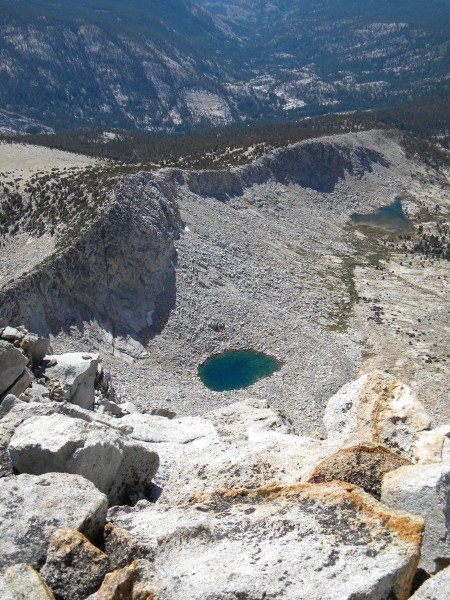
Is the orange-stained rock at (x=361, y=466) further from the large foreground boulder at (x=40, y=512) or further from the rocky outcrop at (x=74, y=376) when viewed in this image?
the rocky outcrop at (x=74, y=376)

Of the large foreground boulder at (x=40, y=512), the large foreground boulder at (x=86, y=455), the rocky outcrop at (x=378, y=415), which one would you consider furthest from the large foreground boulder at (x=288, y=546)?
the rocky outcrop at (x=378, y=415)

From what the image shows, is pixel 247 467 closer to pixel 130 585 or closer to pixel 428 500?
pixel 428 500

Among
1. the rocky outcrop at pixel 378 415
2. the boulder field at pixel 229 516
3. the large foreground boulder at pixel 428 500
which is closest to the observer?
the boulder field at pixel 229 516

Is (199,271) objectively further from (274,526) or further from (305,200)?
(274,526)

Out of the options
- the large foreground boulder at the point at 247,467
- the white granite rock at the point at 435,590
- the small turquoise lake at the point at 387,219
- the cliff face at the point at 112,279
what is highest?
the white granite rock at the point at 435,590

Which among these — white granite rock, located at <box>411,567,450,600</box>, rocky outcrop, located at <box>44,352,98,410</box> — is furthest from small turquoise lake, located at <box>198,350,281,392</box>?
white granite rock, located at <box>411,567,450,600</box>

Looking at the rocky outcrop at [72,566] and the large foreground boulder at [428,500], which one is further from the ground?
the large foreground boulder at [428,500]

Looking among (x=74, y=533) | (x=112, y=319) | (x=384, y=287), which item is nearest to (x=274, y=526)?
(x=74, y=533)
